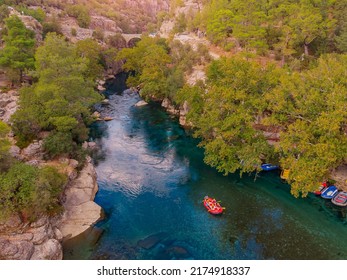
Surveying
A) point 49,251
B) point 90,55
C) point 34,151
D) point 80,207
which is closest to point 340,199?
point 80,207

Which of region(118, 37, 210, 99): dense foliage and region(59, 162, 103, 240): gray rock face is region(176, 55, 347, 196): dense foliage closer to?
region(59, 162, 103, 240): gray rock face

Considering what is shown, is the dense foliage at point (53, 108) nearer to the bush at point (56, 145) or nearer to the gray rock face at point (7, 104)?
the bush at point (56, 145)

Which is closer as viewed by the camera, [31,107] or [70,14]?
[31,107]

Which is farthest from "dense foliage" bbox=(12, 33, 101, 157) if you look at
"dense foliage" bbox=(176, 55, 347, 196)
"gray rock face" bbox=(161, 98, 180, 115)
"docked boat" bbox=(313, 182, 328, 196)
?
"docked boat" bbox=(313, 182, 328, 196)

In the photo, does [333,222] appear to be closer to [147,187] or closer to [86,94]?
[147,187]

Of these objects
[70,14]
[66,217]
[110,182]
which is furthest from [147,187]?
[70,14]

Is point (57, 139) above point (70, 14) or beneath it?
beneath

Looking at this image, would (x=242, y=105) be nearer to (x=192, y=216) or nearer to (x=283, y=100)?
(x=283, y=100)
